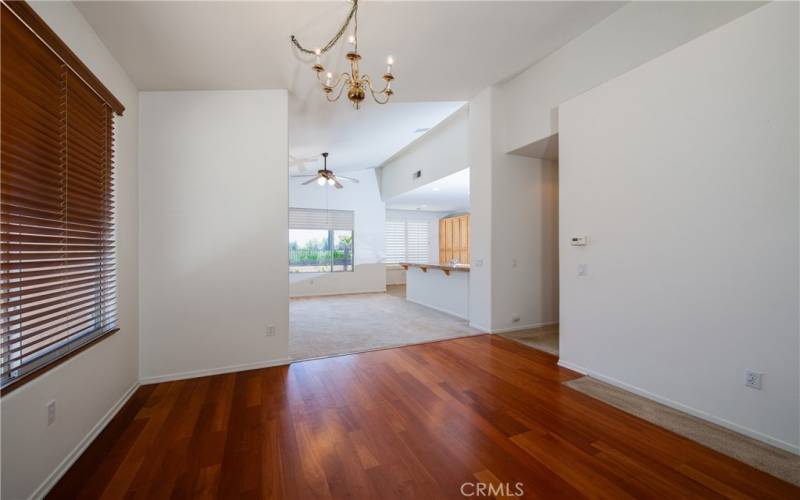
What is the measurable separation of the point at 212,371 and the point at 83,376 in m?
1.21

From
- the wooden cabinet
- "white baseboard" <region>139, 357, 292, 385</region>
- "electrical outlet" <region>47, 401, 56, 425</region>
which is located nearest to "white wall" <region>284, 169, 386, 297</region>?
the wooden cabinet

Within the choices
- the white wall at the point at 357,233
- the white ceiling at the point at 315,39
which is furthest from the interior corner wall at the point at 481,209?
the white wall at the point at 357,233

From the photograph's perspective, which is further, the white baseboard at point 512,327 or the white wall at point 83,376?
the white baseboard at point 512,327

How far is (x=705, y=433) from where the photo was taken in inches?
80.8

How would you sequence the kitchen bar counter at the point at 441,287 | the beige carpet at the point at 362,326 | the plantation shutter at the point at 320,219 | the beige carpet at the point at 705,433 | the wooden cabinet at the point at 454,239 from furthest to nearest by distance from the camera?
the wooden cabinet at the point at 454,239 → the plantation shutter at the point at 320,219 → the kitchen bar counter at the point at 441,287 → the beige carpet at the point at 362,326 → the beige carpet at the point at 705,433

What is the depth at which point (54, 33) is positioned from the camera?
1.77 metres

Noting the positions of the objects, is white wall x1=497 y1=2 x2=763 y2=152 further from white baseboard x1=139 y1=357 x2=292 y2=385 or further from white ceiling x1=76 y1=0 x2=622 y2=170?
white baseboard x1=139 y1=357 x2=292 y2=385

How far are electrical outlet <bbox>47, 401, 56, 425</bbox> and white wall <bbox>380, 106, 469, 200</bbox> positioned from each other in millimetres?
5237

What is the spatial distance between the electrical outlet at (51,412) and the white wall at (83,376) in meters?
0.02

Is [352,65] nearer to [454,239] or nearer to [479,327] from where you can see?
[479,327]

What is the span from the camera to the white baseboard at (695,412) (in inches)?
74.3

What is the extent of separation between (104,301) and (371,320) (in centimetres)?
355

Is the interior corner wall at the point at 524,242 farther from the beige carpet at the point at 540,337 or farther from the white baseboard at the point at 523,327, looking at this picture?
the beige carpet at the point at 540,337

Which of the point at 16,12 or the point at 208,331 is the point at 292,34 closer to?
the point at 16,12
